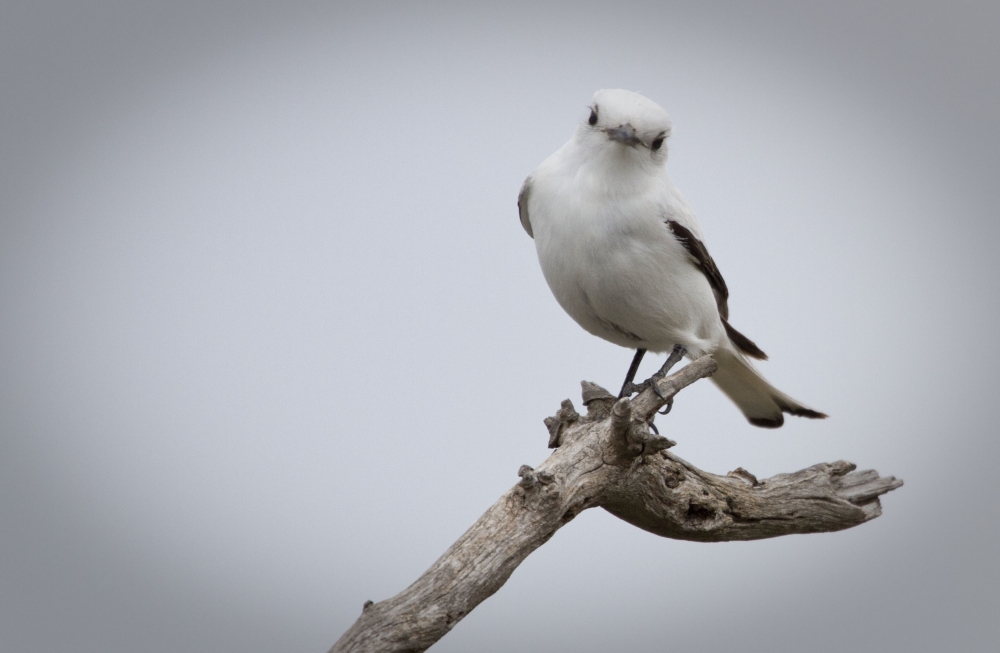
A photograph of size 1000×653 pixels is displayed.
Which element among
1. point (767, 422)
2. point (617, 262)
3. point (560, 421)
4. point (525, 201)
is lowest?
point (767, 422)

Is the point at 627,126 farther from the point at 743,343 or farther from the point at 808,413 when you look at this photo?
the point at 808,413

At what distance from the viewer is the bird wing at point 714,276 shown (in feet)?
15.5

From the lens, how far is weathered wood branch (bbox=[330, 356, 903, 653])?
4.07 metres

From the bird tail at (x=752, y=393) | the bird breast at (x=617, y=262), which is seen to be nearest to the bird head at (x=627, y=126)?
the bird breast at (x=617, y=262)

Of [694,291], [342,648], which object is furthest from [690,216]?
[342,648]

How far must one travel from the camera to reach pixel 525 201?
507 cm

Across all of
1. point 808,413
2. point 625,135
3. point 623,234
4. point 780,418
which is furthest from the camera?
point 780,418

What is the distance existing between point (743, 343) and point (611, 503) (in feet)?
4.18

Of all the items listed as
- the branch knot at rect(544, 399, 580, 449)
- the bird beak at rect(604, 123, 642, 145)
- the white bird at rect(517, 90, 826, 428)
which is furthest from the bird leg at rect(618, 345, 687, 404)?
the bird beak at rect(604, 123, 642, 145)

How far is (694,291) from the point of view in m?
4.87

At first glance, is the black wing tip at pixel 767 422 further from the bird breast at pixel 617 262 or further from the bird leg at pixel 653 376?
the bird breast at pixel 617 262

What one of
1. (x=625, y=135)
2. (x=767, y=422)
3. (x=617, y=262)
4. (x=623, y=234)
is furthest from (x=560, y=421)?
(x=767, y=422)

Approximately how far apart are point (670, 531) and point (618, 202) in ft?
5.87

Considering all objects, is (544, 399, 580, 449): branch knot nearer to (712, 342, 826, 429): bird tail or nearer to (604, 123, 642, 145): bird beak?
(712, 342, 826, 429): bird tail
